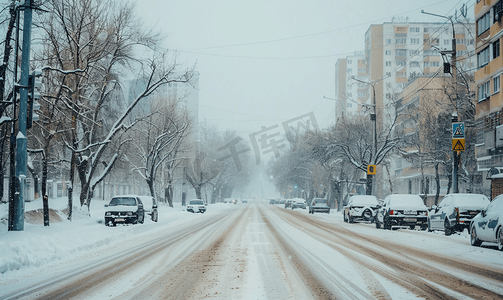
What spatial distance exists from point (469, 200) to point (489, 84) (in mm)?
17119

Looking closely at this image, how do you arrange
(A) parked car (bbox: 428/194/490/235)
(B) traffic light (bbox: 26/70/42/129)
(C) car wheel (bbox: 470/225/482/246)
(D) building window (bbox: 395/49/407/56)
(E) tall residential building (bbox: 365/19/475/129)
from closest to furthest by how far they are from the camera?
(B) traffic light (bbox: 26/70/42/129) < (C) car wheel (bbox: 470/225/482/246) < (A) parked car (bbox: 428/194/490/235) < (E) tall residential building (bbox: 365/19/475/129) < (D) building window (bbox: 395/49/407/56)

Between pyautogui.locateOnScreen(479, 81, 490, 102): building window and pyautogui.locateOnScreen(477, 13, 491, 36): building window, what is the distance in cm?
389

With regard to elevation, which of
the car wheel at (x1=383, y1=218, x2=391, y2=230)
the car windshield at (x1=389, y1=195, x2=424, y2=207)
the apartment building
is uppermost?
the apartment building

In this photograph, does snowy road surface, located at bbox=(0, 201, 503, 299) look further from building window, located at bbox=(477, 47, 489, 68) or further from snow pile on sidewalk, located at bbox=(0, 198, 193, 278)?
building window, located at bbox=(477, 47, 489, 68)

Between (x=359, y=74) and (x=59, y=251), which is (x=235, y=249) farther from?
(x=359, y=74)

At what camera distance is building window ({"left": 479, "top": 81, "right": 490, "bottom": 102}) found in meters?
34.3

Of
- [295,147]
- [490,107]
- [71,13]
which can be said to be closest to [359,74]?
[295,147]

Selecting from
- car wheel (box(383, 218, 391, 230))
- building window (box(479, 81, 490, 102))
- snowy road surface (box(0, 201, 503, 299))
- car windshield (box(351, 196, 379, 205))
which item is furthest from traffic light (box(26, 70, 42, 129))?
building window (box(479, 81, 490, 102))

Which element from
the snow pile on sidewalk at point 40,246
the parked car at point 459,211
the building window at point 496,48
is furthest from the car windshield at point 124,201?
the building window at point 496,48

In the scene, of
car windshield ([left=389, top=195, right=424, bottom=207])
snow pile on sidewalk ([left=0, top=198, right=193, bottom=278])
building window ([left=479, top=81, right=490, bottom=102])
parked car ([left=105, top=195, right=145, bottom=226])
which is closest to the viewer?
snow pile on sidewalk ([left=0, top=198, right=193, bottom=278])

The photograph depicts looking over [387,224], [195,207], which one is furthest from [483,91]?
[195,207]

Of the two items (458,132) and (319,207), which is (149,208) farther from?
(319,207)

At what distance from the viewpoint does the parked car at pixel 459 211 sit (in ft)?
63.2

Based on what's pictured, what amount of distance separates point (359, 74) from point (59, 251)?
12321 centimetres
